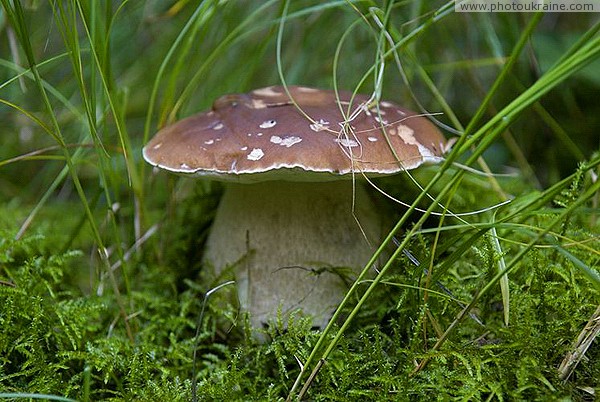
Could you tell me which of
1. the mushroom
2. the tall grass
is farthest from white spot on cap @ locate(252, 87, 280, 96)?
the tall grass

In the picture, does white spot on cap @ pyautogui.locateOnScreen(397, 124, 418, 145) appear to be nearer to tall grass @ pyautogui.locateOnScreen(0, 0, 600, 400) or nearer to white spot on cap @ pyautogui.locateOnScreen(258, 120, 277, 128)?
tall grass @ pyautogui.locateOnScreen(0, 0, 600, 400)

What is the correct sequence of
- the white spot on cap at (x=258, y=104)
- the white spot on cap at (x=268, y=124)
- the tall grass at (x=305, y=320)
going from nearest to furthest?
the tall grass at (x=305, y=320), the white spot on cap at (x=268, y=124), the white spot on cap at (x=258, y=104)

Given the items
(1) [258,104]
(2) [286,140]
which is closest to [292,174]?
(2) [286,140]

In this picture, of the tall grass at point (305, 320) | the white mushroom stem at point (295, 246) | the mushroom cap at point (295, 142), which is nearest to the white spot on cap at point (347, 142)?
the mushroom cap at point (295, 142)

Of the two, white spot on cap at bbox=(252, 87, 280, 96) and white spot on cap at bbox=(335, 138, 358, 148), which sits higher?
white spot on cap at bbox=(252, 87, 280, 96)

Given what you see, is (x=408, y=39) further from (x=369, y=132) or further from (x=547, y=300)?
(x=547, y=300)

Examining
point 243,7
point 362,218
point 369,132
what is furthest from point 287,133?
point 243,7

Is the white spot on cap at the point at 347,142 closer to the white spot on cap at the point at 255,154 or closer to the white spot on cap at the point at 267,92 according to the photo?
the white spot on cap at the point at 255,154

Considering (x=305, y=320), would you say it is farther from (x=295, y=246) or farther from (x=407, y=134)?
(x=407, y=134)

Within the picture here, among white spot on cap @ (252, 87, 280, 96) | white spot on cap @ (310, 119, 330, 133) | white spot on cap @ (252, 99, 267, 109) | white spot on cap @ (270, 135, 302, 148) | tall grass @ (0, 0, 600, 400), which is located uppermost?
white spot on cap @ (252, 87, 280, 96)
